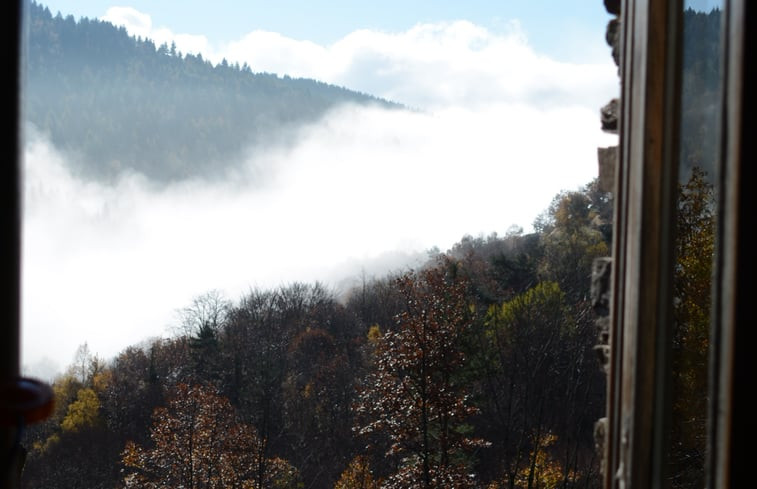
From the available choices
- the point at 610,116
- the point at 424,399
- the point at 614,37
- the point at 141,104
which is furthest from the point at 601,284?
the point at 141,104

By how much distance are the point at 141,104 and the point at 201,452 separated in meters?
133

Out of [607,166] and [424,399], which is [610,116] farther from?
[424,399]

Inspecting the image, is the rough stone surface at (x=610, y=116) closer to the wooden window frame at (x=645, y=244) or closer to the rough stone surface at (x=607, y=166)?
the rough stone surface at (x=607, y=166)

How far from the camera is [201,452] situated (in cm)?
2191

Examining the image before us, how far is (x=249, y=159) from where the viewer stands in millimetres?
→ 158125

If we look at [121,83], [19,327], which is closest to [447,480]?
[19,327]

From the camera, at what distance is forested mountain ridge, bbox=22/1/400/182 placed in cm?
13738

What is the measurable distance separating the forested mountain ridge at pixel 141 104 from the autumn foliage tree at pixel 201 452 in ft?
384

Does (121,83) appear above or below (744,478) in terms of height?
above

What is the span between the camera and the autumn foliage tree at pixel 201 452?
21.7 metres

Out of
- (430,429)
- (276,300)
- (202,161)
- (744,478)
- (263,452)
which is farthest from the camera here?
(202,161)

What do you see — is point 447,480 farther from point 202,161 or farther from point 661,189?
point 202,161

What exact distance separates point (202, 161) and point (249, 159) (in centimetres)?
1152

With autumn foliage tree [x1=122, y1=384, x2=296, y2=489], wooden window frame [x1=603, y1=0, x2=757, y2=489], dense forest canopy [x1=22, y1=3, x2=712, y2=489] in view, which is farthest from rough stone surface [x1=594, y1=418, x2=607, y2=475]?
autumn foliage tree [x1=122, y1=384, x2=296, y2=489]
